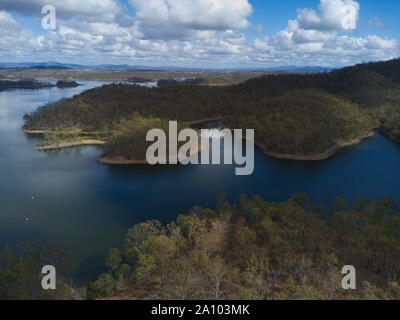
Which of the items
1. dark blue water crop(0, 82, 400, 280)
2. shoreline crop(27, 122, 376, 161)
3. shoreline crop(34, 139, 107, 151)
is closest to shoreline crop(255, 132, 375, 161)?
shoreline crop(27, 122, 376, 161)

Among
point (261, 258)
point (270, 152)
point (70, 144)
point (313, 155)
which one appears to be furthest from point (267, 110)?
point (261, 258)

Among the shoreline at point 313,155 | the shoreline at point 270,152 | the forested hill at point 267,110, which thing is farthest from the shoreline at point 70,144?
the shoreline at point 313,155

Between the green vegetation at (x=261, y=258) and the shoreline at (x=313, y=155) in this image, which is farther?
the shoreline at (x=313, y=155)

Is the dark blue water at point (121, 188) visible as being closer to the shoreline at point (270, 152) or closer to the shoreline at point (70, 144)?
the shoreline at point (270, 152)

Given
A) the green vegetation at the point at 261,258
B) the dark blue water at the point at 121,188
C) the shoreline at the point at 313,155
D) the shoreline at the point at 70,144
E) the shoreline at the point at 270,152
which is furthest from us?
the shoreline at the point at 70,144

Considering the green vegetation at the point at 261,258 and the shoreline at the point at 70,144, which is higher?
the shoreline at the point at 70,144

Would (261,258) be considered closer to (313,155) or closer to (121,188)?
(121,188)

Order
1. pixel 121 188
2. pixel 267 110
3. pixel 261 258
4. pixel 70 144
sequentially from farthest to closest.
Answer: pixel 267 110, pixel 70 144, pixel 121 188, pixel 261 258
